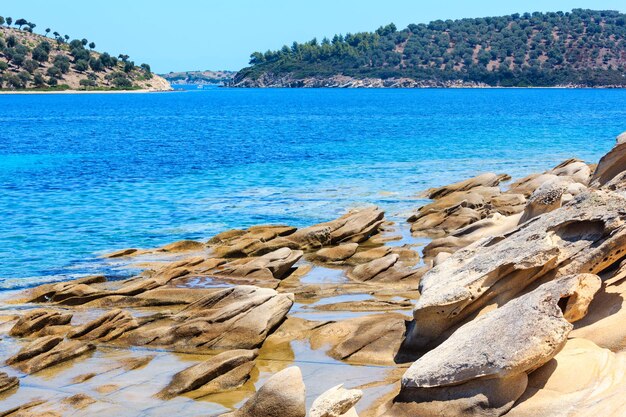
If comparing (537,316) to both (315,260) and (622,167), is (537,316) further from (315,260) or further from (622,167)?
(315,260)

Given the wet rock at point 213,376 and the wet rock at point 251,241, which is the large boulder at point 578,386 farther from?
the wet rock at point 251,241

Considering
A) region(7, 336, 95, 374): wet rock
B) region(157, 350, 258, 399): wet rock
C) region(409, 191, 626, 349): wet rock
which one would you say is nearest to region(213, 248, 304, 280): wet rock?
region(7, 336, 95, 374): wet rock

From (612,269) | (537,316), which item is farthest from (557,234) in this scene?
(537,316)

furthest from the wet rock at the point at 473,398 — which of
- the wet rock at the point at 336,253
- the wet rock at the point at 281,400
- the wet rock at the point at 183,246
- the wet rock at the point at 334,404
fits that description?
the wet rock at the point at 183,246

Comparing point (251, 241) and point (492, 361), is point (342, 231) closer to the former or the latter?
point (251, 241)

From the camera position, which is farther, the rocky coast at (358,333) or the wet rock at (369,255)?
the wet rock at (369,255)

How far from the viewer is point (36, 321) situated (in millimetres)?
17766

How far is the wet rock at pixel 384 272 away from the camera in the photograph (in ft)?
69.7

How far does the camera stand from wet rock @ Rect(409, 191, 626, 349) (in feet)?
45.8

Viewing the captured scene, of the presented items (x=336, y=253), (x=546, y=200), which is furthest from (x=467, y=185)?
(x=546, y=200)

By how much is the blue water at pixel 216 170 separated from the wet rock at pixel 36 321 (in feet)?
19.1

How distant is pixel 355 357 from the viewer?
15.3 metres

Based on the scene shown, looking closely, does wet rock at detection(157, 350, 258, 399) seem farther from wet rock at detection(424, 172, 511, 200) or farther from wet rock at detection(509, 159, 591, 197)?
wet rock at detection(424, 172, 511, 200)

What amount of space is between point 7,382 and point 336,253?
11.7 meters
